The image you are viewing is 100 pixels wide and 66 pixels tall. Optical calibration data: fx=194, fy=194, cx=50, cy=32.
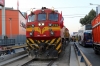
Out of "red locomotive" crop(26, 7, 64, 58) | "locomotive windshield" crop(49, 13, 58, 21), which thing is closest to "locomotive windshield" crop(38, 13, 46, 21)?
"red locomotive" crop(26, 7, 64, 58)

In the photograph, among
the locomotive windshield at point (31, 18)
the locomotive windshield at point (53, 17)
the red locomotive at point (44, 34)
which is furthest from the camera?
the locomotive windshield at point (31, 18)

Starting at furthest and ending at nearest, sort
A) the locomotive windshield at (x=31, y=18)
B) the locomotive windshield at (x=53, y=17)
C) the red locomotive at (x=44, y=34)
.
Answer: the locomotive windshield at (x=31, y=18)
the locomotive windshield at (x=53, y=17)
the red locomotive at (x=44, y=34)

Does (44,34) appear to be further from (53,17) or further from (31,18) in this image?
(31,18)

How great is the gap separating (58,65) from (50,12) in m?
4.16

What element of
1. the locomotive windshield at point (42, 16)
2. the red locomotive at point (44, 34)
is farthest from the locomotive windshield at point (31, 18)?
the locomotive windshield at point (42, 16)

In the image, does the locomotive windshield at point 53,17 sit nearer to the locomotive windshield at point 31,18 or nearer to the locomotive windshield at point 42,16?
the locomotive windshield at point 42,16

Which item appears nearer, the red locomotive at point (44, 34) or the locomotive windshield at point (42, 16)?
the red locomotive at point (44, 34)

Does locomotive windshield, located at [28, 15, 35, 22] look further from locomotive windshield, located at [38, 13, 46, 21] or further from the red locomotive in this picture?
locomotive windshield, located at [38, 13, 46, 21]

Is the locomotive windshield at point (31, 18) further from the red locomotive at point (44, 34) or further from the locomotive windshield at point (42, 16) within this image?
the locomotive windshield at point (42, 16)

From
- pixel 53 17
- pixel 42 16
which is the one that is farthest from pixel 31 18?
pixel 53 17

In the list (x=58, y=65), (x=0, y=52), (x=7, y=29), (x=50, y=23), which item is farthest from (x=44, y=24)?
(x=7, y=29)

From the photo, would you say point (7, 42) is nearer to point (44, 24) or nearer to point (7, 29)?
point (44, 24)

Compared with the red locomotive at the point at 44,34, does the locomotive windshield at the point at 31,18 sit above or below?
above

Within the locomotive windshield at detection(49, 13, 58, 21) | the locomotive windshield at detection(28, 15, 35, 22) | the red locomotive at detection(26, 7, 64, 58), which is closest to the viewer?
the red locomotive at detection(26, 7, 64, 58)
